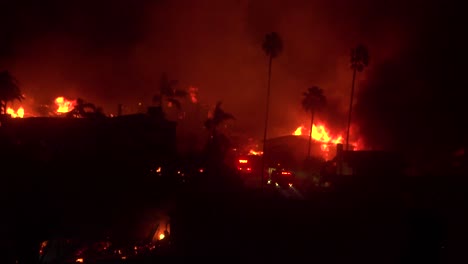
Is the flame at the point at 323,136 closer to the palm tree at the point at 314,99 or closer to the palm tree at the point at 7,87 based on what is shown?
the palm tree at the point at 314,99

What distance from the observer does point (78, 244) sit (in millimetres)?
16891

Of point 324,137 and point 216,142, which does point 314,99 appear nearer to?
point 324,137

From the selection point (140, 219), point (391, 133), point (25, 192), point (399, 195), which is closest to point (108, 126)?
point (140, 219)

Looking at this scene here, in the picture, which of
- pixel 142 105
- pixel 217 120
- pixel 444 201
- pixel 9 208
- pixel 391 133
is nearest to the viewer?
pixel 9 208

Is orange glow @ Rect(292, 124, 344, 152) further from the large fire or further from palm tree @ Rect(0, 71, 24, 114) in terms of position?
palm tree @ Rect(0, 71, 24, 114)

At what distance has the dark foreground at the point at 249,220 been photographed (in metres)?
11.6

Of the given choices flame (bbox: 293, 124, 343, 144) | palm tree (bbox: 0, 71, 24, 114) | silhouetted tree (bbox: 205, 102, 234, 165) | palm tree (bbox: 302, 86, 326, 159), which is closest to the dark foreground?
silhouetted tree (bbox: 205, 102, 234, 165)

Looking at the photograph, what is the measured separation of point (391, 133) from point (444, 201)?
1807 inches

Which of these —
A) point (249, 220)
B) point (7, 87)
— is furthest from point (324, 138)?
point (249, 220)

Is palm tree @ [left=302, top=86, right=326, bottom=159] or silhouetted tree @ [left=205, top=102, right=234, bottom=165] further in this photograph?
palm tree @ [left=302, top=86, right=326, bottom=159]

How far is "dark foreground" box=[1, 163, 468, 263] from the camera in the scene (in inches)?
457

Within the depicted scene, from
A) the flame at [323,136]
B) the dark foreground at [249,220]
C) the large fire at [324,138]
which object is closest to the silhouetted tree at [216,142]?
the dark foreground at [249,220]

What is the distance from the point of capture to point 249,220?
2328cm

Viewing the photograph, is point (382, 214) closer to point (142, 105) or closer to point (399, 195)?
point (399, 195)
